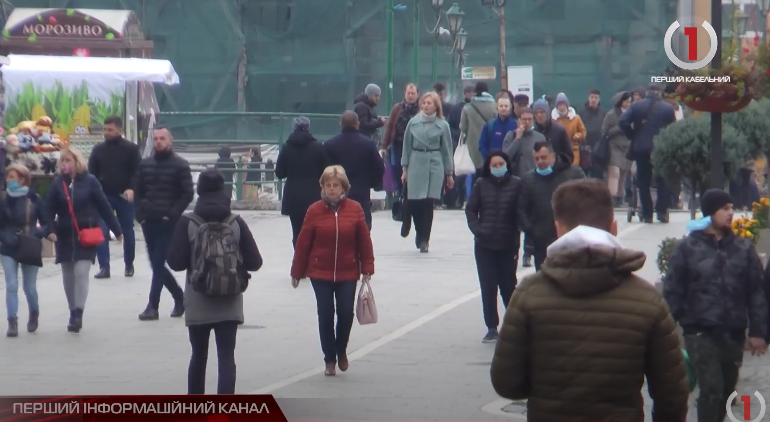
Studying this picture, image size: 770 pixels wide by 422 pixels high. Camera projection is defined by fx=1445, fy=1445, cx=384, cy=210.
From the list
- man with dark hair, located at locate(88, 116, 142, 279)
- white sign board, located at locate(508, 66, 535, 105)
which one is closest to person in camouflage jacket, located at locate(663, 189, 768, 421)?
man with dark hair, located at locate(88, 116, 142, 279)

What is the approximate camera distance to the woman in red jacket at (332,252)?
9.36m

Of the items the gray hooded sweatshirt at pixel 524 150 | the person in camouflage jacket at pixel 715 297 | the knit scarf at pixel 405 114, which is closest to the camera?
the person in camouflage jacket at pixel 715 297

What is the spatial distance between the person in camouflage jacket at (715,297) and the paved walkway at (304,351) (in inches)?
49.9

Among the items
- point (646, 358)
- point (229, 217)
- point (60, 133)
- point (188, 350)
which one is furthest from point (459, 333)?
point (60, 133)

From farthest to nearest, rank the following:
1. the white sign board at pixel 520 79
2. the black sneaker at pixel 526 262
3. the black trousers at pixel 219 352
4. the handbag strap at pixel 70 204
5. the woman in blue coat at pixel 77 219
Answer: the white sign board at pixel 520 79, the black sneaker at pixel 526 262, the handbag strap at pixel 70 204, the woman in blue coat at pixel 77 219, the black trousers at pixel 219 352

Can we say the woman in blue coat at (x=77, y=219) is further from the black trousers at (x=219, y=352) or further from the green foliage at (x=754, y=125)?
the green foliage at (x=754, y=125)

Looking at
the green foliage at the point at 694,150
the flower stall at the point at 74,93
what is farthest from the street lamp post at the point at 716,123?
the flower stall at the point at 74,93

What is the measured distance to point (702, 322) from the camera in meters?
7.17

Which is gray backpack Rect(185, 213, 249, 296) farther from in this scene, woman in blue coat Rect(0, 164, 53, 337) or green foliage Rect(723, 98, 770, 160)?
green foliage Rect(723, 98, 770, 160)

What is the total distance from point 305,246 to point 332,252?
182mm

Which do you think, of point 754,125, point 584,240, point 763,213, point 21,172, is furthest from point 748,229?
point 584,240

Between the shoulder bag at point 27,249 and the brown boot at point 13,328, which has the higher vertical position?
the shoulder bag at point 27,249

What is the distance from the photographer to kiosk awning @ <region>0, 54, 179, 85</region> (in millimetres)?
20406

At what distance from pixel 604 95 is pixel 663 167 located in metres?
21.8
